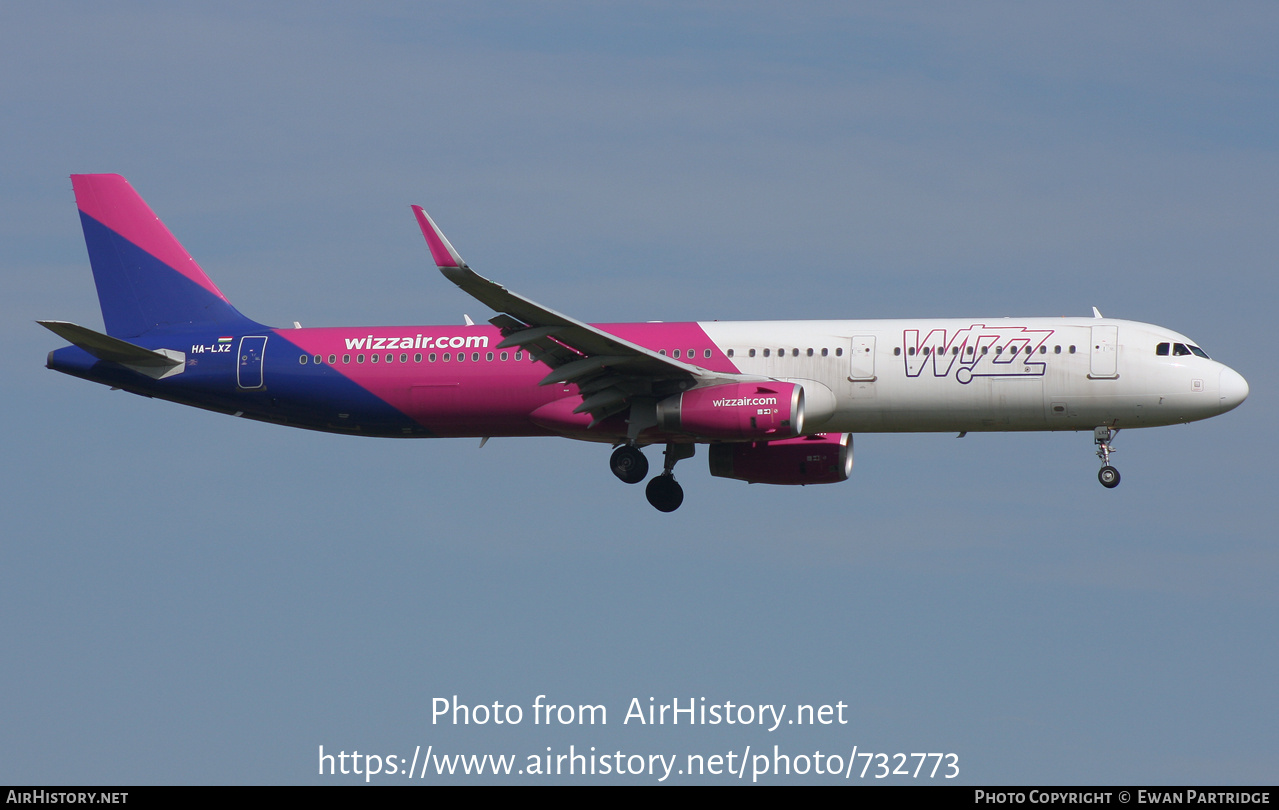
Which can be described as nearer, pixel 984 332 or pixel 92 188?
pixel 984 332

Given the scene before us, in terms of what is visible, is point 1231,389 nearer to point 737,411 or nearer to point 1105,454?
point 1105,454

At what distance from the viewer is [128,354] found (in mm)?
47562

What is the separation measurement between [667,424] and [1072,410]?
10.7 m

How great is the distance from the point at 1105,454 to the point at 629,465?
42.7 feet

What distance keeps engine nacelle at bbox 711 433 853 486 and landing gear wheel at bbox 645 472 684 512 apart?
58.0 inches

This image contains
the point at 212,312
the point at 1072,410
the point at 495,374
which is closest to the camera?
the point at 1072,410

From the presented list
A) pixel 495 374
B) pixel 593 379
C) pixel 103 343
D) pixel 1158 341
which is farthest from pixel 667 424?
pixel 103 343

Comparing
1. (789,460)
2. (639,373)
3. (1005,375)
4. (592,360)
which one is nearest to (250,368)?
(592,360)

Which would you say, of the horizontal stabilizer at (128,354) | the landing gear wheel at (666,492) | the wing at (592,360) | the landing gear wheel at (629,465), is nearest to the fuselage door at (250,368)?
the horizontal stabilizer at (128,354)

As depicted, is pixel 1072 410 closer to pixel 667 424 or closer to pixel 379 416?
pixel 667 424

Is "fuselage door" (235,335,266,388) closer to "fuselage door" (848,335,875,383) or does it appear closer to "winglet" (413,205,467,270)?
"winglet" (413,205,467,270)

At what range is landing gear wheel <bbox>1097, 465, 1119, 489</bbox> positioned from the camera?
43.5 metres

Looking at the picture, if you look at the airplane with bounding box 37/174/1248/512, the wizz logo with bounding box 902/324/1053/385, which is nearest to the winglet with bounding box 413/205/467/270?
the airplane with bounding box 37/174/1248/512

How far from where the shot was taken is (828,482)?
4809 centimetres
